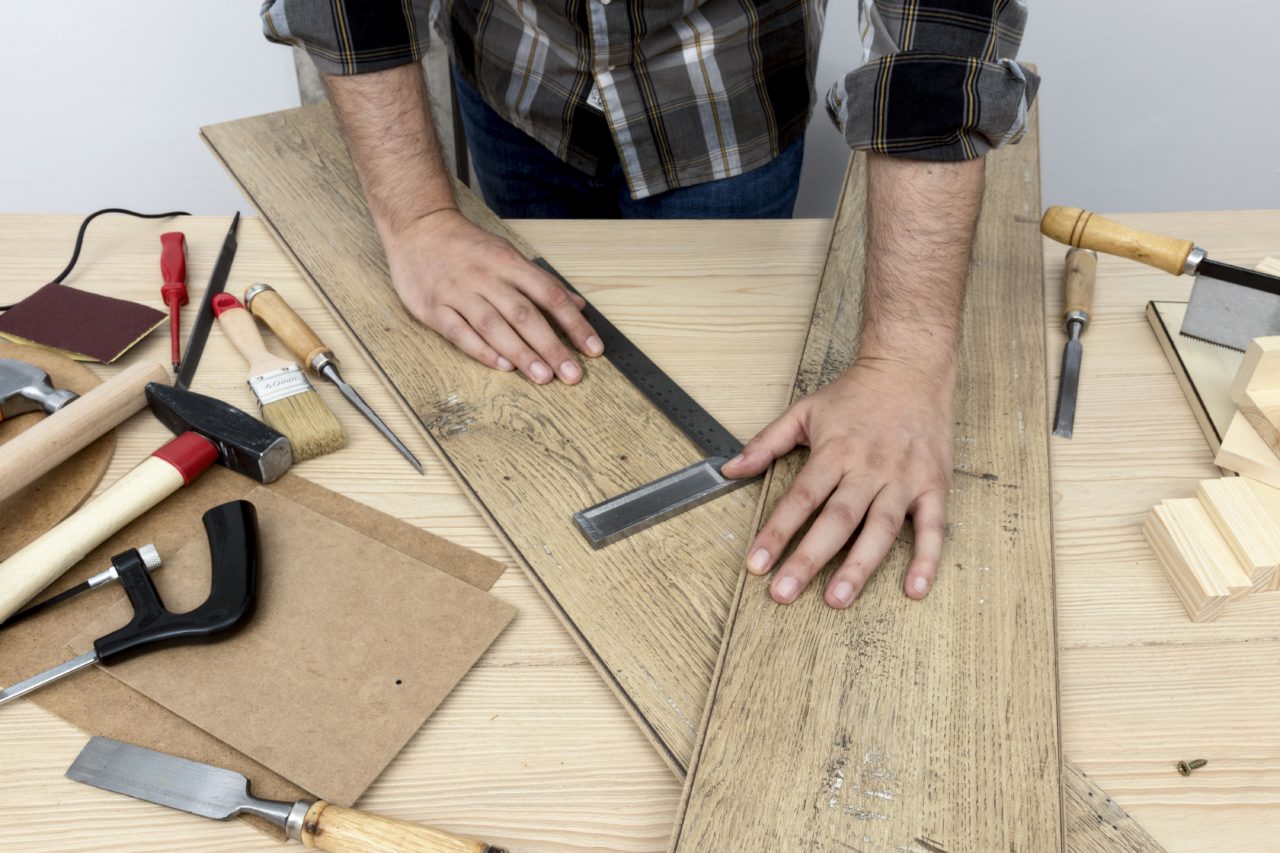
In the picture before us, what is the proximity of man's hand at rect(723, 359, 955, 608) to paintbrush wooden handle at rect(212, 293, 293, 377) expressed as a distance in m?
0.61

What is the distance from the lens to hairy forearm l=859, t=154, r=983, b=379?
1.15 meters

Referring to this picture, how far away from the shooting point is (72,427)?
108cm

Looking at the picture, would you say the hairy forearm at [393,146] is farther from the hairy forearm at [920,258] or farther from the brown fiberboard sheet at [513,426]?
the hairy forearm at [920,258]

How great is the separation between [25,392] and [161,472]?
258mm

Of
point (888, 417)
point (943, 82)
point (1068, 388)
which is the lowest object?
point (1068, 388)

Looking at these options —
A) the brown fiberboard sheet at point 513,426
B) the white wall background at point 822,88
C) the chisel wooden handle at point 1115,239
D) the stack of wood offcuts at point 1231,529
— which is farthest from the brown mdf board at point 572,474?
the white wall background at point 822,88

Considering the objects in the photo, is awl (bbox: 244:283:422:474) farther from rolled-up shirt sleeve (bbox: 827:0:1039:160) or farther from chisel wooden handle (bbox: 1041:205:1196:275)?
chisel wooden handle (bbox: 1041:205:1196:275)

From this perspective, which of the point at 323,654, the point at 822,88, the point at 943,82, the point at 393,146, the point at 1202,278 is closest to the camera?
the point at 323,654

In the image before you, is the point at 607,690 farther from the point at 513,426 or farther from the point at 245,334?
the point at 245,334

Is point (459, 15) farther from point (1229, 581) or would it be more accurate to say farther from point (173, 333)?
point (1229, 581)

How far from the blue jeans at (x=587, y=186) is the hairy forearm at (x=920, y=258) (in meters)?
0.52

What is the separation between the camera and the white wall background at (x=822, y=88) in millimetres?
2324

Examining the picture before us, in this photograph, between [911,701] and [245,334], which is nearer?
[911,701]

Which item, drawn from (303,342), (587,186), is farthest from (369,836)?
(587,186)
